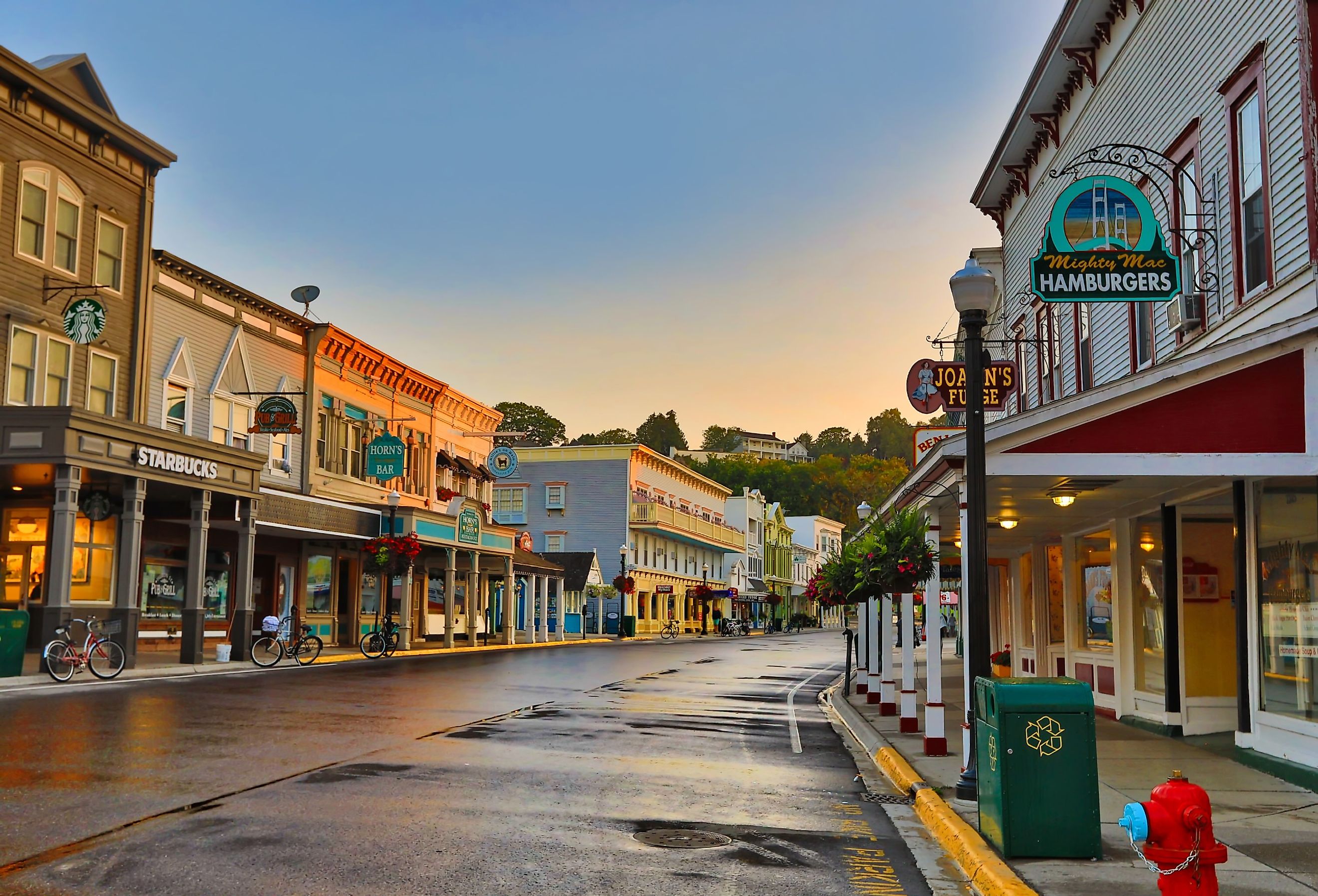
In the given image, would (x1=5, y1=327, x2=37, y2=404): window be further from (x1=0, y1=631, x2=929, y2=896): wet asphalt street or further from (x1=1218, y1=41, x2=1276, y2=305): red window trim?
(x1=1218, y1=41, x2=1276, y2=305): red window trim

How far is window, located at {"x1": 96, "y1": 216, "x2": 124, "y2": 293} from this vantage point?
28.0 metres

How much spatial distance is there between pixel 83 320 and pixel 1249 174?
22.6 metres

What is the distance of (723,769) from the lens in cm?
1277

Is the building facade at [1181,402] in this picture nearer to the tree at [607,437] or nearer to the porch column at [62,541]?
the porch column at [62,541]

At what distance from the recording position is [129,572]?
2397 cm

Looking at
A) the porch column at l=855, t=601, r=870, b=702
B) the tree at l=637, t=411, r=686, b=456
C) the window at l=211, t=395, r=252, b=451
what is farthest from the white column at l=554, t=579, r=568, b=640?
the tree at l=637, t=411, r=686, b=456

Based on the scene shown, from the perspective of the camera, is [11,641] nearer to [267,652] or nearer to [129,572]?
[129,572]

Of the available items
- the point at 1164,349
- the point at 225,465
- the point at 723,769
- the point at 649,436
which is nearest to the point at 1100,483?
the point at 1164,349

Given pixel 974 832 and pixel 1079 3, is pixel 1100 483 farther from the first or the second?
pixel 1079 3

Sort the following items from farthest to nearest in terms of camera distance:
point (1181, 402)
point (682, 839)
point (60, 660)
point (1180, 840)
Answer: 1. point (60, 660)
2. point (1181, 402)
3. point (682, 839)
4. point (1180, 840)

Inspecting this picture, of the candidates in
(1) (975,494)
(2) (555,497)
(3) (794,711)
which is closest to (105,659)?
(3) (794,711)

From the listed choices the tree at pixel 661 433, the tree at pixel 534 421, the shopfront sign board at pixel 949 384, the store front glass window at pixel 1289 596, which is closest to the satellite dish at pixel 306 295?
A: the shopfront sign board at pixel 949 384

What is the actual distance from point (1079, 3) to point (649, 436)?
12892 cm

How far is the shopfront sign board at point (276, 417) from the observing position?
31.7 metres
